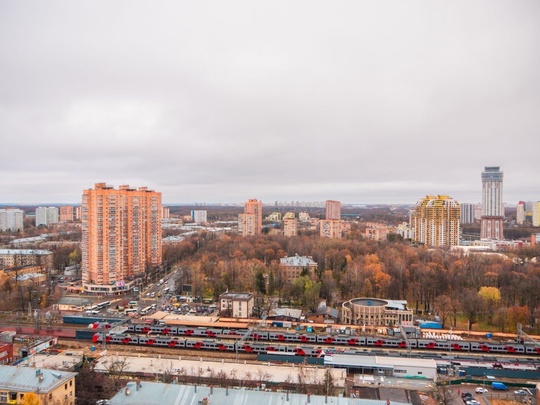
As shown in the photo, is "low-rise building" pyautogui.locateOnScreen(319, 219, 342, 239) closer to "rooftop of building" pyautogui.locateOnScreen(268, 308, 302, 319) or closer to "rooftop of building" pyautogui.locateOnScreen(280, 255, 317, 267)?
"rooftop of building" pyautogui.locateOnScreen(280, 255, 317, 267)

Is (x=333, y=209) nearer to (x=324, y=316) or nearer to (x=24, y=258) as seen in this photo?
(x=24, y=258)

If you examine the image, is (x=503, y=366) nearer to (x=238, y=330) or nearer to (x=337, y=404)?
(x=337, y=404)

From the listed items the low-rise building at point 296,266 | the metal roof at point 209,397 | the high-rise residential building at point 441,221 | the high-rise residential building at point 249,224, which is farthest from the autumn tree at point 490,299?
the high-rise residential building at point 249,224

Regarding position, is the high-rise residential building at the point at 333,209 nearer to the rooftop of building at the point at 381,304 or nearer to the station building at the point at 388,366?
the rooftop of building at the point at 381,304

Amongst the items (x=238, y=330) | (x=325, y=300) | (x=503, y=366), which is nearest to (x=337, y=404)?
(x=503, y=366)

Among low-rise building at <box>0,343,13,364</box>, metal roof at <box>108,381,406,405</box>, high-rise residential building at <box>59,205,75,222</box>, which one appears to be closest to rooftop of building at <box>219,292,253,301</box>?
low-rise building at <box>0,343,13,364</box>

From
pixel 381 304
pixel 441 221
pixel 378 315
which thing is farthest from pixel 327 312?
pixel 441 221
